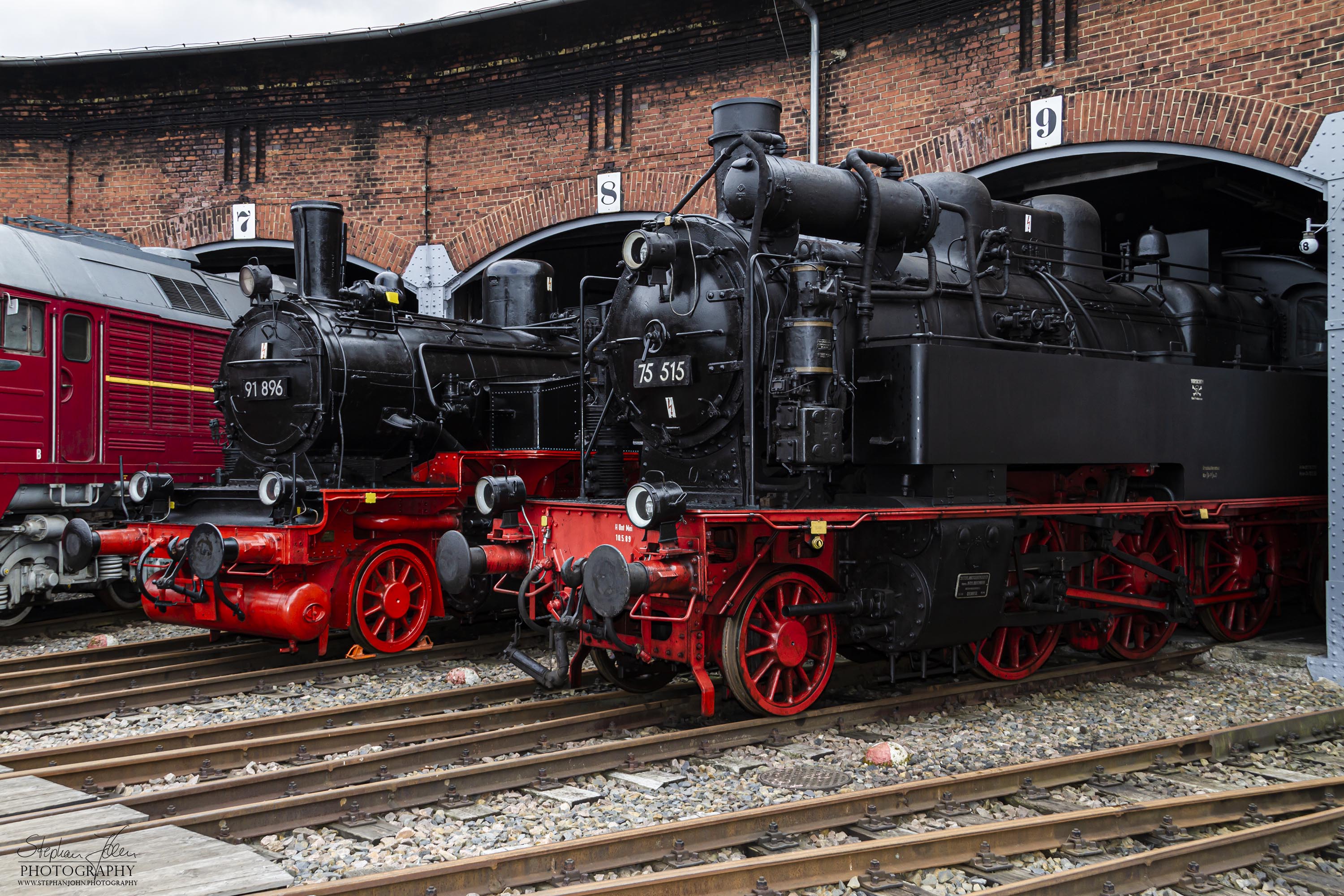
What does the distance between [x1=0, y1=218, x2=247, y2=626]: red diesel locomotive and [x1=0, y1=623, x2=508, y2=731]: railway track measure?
0.96 meters

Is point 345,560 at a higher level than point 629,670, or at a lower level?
higher

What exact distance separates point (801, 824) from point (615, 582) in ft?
5.47

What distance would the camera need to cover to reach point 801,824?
4520mm

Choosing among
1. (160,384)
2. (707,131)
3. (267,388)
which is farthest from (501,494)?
(707,131)

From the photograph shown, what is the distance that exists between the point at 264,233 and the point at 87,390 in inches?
222

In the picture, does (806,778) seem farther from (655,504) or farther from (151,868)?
(151,868)

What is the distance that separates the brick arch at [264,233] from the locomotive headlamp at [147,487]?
6124 mm

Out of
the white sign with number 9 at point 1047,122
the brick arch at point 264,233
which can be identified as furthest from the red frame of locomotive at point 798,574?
the brick arch at point 264,233

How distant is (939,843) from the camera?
166 inches

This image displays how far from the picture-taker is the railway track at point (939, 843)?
380 centimetres

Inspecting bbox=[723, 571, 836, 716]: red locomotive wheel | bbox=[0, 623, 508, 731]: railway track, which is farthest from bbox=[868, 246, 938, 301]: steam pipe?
bbox=[0, 623, 508, 731]: railway track

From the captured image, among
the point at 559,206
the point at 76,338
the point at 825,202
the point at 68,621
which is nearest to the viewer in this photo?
the point at 825,202

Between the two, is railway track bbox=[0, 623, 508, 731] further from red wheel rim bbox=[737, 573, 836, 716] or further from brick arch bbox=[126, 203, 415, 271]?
brick arch bbox=[126, 203, 415, 271]

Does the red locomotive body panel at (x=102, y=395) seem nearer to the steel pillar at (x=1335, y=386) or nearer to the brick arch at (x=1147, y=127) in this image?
the brick arch at (x=1147, y=127)
